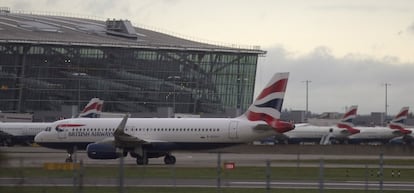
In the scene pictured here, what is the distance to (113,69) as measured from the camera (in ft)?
468

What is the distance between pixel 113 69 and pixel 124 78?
271cm

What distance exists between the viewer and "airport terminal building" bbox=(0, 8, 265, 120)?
13638 centimetres

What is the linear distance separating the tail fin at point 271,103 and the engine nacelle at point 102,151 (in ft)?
29.8

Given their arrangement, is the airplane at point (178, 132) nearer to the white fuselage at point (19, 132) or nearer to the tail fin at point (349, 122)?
the white fuselage at point (19, 132)

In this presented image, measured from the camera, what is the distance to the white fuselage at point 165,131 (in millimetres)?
58594

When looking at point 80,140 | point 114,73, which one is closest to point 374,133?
point 114,73

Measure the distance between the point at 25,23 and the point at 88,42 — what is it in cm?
1387

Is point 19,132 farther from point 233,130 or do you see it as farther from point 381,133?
point 381,133

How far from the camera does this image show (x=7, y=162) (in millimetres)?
19359

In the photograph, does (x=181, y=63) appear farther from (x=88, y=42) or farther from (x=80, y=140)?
(x=80, y=140)

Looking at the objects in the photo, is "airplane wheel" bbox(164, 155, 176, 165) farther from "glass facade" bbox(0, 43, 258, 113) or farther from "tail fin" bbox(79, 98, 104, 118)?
"glass facade" bbox(0, 43, 258, 113)

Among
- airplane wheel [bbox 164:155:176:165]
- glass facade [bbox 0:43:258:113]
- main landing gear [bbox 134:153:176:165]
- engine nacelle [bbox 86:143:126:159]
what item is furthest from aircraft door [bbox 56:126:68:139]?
glass facade [bbox 0:43:258:113]

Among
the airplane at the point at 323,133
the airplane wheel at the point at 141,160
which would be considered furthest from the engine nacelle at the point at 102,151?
the airplane at the point at 323,133

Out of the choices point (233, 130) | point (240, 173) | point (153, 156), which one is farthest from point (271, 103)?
point (240, 173)
